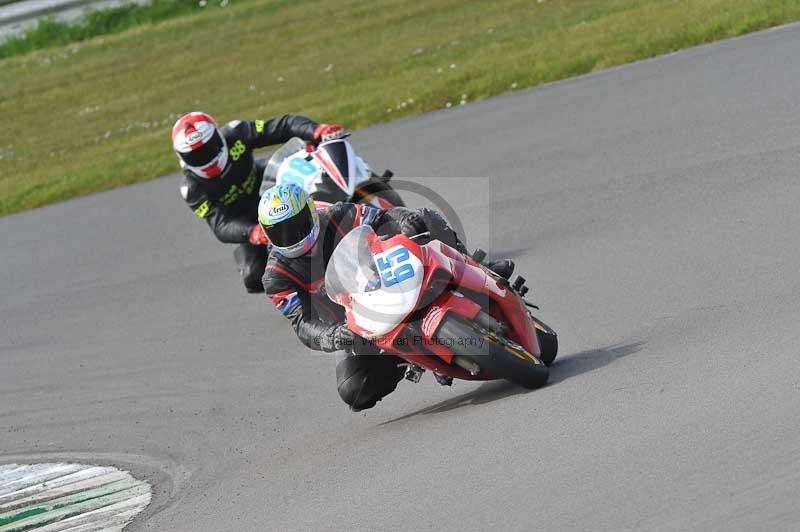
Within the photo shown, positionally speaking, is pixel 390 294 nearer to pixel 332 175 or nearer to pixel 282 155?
pixel 332 175

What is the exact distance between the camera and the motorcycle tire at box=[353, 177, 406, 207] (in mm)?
9219

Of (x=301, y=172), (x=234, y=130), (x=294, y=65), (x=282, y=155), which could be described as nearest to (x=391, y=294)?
(x=301, y=172)

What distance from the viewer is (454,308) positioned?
19.9 ft

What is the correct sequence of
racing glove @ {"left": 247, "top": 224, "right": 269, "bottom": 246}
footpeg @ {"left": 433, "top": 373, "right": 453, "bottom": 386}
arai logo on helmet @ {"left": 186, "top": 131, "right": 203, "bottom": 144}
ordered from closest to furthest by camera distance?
footpeg @ {"left": 433, "top": 373, "right": 453, "bottom": 386}, racing glove @ {"left": 247, "top": 224, "right": 269, "bottom": 246}, arai logo on helmet @ {"left": 186, "top": 131, "right": 203, "bottom": 144}

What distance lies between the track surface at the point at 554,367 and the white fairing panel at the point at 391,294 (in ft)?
2.00

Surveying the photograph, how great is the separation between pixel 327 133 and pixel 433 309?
3.90 meters

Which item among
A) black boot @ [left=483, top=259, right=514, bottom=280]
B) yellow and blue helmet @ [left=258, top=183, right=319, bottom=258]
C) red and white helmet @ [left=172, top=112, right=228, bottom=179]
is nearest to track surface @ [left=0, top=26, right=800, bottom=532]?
black boot @ [left=483, top=259, right=514, bottom=280]

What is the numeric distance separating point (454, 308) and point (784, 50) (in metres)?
7.95

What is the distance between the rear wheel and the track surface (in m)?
0.16

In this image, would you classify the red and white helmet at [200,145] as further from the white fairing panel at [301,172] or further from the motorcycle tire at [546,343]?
the motorcycle tire at [546,343]

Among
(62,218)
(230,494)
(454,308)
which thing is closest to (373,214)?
(454,308)

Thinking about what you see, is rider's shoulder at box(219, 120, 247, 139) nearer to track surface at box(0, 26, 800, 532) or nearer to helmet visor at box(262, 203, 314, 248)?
track surface at box(0, 26, 800, 532)

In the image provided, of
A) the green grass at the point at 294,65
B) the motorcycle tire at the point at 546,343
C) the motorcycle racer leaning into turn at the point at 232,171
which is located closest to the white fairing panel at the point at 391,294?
the motorcycle tire at the point at 546,343

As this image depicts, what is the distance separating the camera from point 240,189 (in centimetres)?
1047
